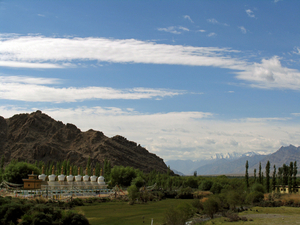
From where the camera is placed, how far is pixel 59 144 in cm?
16300

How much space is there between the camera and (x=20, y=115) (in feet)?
584

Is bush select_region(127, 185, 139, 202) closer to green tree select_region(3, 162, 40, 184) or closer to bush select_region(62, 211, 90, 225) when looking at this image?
green tree select_region(3, 162, 40, 184)

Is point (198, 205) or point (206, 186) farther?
point (206, 186)

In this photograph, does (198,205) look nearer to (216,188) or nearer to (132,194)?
(132,194)

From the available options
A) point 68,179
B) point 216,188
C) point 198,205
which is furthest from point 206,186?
point 198,205

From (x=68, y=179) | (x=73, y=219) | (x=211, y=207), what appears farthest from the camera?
(x=68, y=179)

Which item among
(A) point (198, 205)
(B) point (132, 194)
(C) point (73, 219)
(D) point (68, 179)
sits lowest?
(B) point (132, 194)

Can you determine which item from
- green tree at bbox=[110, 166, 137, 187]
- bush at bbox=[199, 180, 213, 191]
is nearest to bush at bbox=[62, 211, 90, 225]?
green tree at bbox=[110, 166, 137, 187]

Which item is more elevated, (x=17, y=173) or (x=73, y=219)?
(x=17, y=173)

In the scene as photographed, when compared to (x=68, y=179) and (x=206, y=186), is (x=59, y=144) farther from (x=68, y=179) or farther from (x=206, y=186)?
(x=68, y=179)

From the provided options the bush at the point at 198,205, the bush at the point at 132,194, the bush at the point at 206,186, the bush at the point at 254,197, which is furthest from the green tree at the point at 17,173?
the bush at the point at 206,186

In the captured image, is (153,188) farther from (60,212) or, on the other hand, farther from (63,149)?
(63,149)

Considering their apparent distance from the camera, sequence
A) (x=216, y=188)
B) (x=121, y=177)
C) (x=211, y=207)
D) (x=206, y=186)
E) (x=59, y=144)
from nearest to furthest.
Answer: (x=211, y=207) → (x=216, y=188) → (x=121, y=177) → (x=206, y=186) → (x=59, y=144)

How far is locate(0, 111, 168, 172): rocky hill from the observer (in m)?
149
